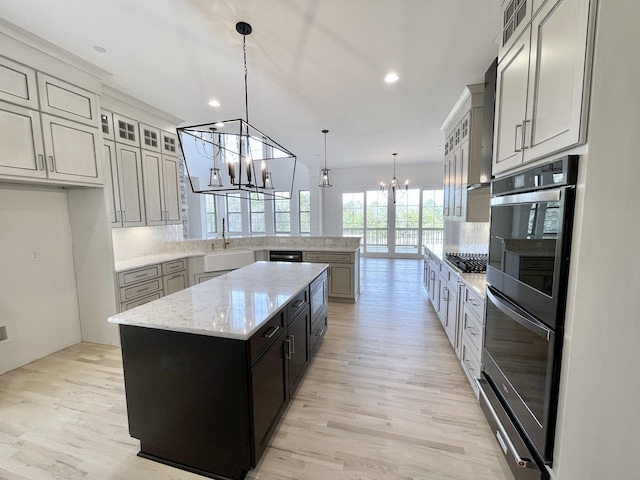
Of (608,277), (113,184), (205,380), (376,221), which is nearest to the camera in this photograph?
(608,277)

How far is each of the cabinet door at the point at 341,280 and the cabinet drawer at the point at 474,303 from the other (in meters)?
2.20

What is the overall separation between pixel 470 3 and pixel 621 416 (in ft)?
8.05

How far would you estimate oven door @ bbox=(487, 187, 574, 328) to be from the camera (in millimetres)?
1059

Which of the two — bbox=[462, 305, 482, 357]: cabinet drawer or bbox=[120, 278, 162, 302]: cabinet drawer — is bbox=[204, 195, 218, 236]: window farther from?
bbox=[462, 305, 482, 357]: cabinet drawer

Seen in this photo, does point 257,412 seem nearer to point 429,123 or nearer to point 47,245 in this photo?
point 47,245

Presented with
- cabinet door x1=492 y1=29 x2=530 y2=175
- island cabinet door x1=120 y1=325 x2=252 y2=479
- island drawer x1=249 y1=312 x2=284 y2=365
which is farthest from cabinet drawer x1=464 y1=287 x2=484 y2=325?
island cabinet door x1=120 y1=325 x2=252 y2=479

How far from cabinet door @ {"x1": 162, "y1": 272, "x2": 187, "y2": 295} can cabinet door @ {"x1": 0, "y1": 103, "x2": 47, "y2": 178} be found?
1.75 metres

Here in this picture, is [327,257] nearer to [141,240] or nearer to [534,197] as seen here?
[141,240]

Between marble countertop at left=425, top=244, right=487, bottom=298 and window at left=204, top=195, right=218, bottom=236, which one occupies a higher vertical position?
window at left=204, top=195, right=218, bottom=236

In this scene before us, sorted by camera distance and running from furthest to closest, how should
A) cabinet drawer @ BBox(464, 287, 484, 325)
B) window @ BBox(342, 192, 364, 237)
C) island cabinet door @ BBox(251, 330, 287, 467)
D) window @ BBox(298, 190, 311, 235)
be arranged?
1. window @ BBox(298, 190, 311, 235)
2. window @ BBox(342, 192, 364, 237)
3. cabinet drawer @ BBox(464, 287, 484, 325)
4. island cabinet door @ BBox(251, 330, 287, 467)

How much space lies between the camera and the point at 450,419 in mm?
1943

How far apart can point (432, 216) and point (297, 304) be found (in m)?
7.36

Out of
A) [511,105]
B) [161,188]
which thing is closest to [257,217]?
[161,188]

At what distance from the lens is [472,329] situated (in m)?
2.17
